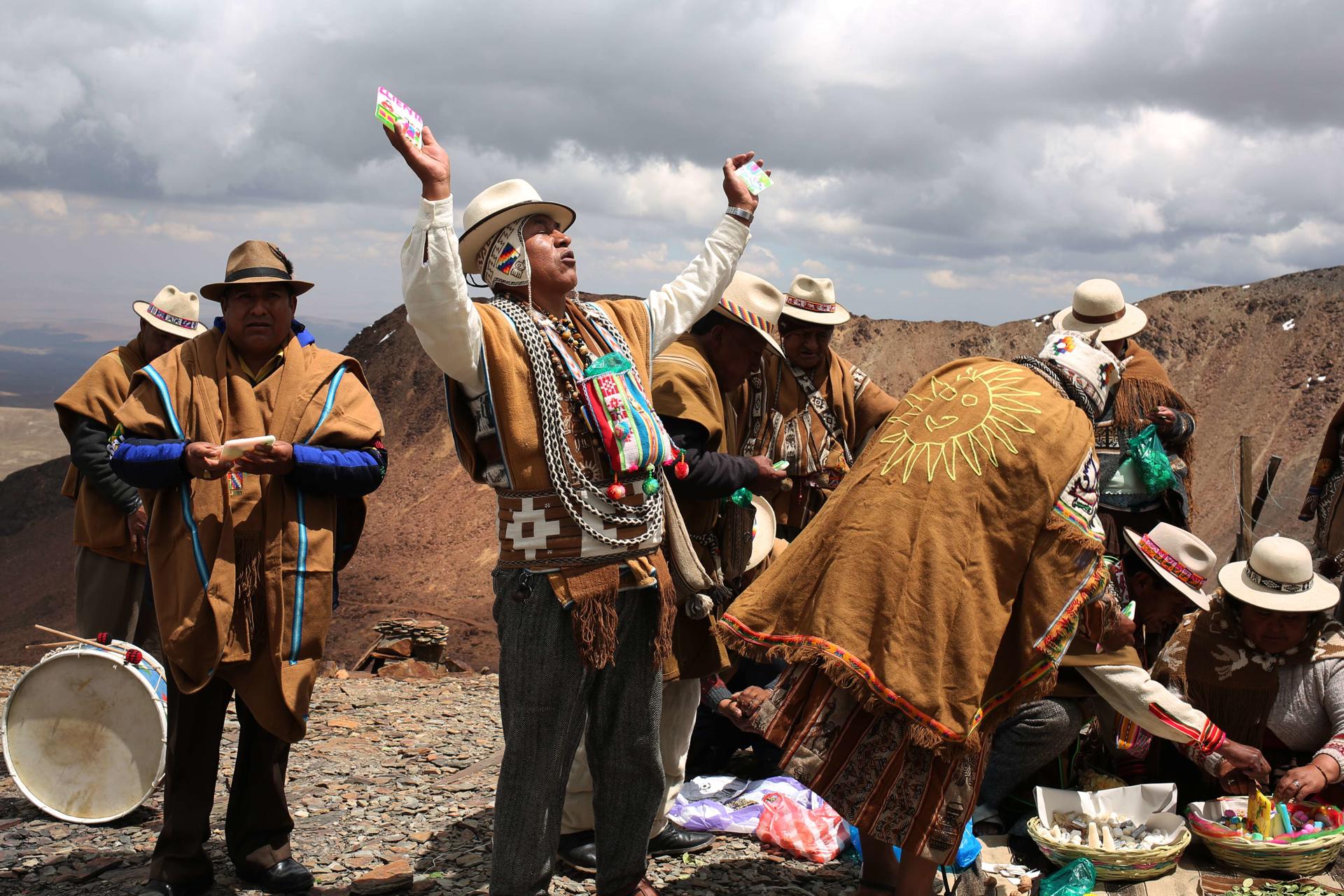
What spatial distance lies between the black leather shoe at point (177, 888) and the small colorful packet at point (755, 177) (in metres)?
2.80

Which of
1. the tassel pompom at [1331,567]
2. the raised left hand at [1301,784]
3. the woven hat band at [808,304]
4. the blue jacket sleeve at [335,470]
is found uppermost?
the woven hat band at [808,304]

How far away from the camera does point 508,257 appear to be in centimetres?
316

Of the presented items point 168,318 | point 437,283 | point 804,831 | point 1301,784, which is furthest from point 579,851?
point 168,318

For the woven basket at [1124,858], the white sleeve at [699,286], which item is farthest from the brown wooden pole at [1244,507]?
the white sleeve at [699,286]

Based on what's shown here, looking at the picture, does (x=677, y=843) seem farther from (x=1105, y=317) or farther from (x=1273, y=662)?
(x=1105, y=317)

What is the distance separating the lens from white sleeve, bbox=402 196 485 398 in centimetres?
271

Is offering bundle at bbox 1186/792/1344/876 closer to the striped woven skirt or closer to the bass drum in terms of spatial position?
the striped woven skirt

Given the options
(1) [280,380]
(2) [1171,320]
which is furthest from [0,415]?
(1) [280,380]

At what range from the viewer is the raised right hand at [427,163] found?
2.71m

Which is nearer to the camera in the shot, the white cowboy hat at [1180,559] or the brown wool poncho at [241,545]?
the brown wool poncho at [241,545]

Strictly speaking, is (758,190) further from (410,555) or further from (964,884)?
(410,555)

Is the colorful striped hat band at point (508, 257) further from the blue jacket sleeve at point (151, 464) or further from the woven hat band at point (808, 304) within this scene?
the woven hat band at point (808, 304)

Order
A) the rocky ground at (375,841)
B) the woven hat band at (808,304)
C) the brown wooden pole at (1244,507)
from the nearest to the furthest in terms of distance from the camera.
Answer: the rocky ground at (375,841)
the woven hat band at (808,304)
the brown wooden pole at (1244,507)

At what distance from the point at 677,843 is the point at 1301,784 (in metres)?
2.17
